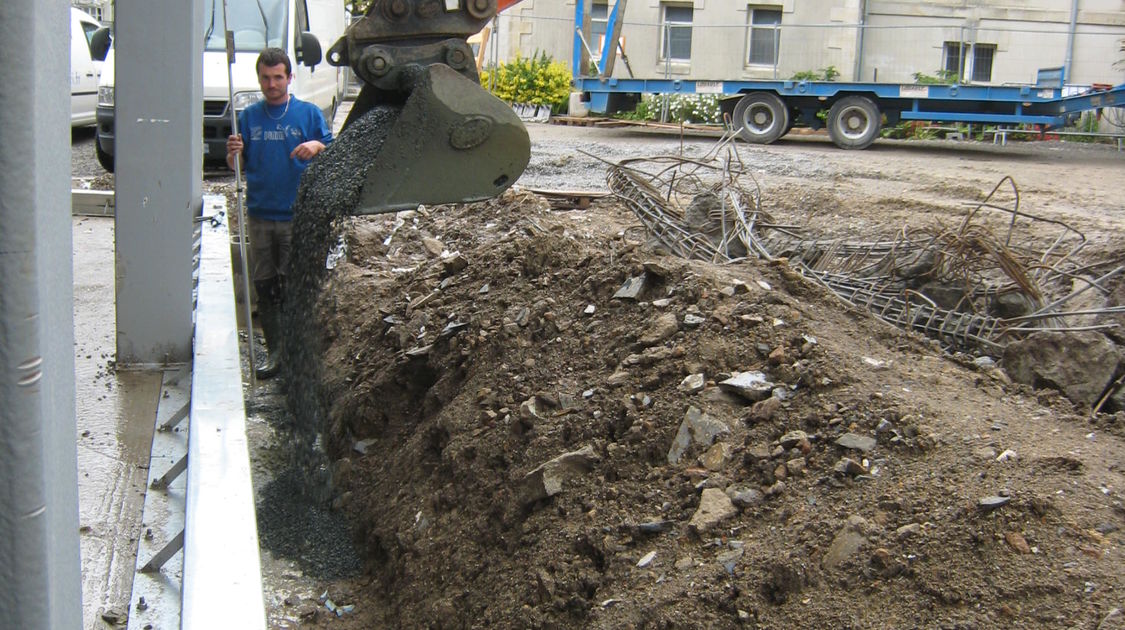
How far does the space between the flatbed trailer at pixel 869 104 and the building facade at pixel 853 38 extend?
4216 millimetres

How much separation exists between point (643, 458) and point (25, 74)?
2.98 m

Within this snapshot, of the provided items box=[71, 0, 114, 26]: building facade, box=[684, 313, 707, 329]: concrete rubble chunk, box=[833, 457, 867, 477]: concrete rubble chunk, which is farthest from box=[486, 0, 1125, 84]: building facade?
box=[833, 457, 867, 477]: concrete rubble chunk

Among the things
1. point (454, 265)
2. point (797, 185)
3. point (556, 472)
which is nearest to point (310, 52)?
point (454, 265)

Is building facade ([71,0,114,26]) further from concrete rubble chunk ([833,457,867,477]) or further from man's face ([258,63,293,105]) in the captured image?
concrete rubble chunk ([833,457,867,477])

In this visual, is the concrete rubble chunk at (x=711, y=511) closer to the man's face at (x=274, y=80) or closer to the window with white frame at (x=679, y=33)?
the man's face at (x=274, y=80)

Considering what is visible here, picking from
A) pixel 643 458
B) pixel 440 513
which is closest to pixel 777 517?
pixel 643 458

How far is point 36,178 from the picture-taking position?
772 mm

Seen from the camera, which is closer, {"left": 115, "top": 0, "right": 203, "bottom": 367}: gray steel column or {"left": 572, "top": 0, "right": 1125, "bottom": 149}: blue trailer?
{"left": 115, "top": 0, "right": 203, "bottom": 367}: gray steel column

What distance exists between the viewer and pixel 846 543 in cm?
288

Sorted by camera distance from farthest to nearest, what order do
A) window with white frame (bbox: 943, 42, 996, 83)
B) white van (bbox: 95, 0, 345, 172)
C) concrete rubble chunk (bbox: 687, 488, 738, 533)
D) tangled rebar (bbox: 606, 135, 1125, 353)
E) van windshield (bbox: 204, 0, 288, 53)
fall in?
window with white frame (bbox: 943, 42, 996, 83) < van windshield (bbox: 204, 0, 288, 53) < white van (bbox: 95, 0, 345, 172) < tangled rebar (bbox: 606, 135, 1125, 353) < concrete rubble chunk (bbox: 687, 488, 738, 533)

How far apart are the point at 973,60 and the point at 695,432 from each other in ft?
66.3

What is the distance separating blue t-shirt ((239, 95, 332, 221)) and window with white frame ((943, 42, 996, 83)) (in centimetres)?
1737

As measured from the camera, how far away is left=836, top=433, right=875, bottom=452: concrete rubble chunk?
10.6ft

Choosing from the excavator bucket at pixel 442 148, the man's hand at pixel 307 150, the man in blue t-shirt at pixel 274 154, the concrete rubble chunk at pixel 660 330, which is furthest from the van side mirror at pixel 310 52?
the concrete rubble chunk at pixel 660 330
